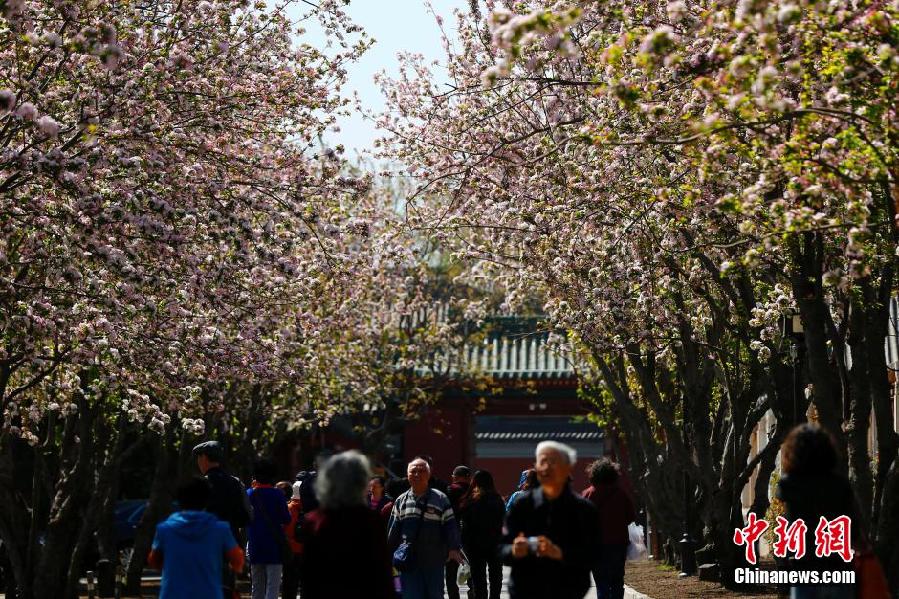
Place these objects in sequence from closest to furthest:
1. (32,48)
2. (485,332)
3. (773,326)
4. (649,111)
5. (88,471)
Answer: (649,111)
(32,48)
(773,326)
(88,471)
(485,332)

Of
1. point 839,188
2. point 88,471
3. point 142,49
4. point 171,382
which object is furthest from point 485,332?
point 839,188

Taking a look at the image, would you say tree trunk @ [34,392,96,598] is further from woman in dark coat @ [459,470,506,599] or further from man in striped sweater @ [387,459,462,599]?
man in striped sweater @ [387,459,462,599]

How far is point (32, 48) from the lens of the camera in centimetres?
1339

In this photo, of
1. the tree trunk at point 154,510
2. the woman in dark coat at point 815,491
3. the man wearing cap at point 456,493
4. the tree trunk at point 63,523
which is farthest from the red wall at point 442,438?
the woman in dark coat at point 815,491

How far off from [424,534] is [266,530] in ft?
6.37

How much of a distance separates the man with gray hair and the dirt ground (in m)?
11.9

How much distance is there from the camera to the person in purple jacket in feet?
48.2

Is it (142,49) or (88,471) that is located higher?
(142,49)

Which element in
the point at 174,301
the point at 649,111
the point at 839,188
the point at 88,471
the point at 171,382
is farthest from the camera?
the point at 88,471

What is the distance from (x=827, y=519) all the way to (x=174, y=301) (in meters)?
8.93

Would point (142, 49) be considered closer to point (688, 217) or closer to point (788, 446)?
point (688, 217)

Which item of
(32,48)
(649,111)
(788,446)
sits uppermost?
(32,48)

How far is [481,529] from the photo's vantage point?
1703 centimetres

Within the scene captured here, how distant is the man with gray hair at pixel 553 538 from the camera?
892 centimetres
